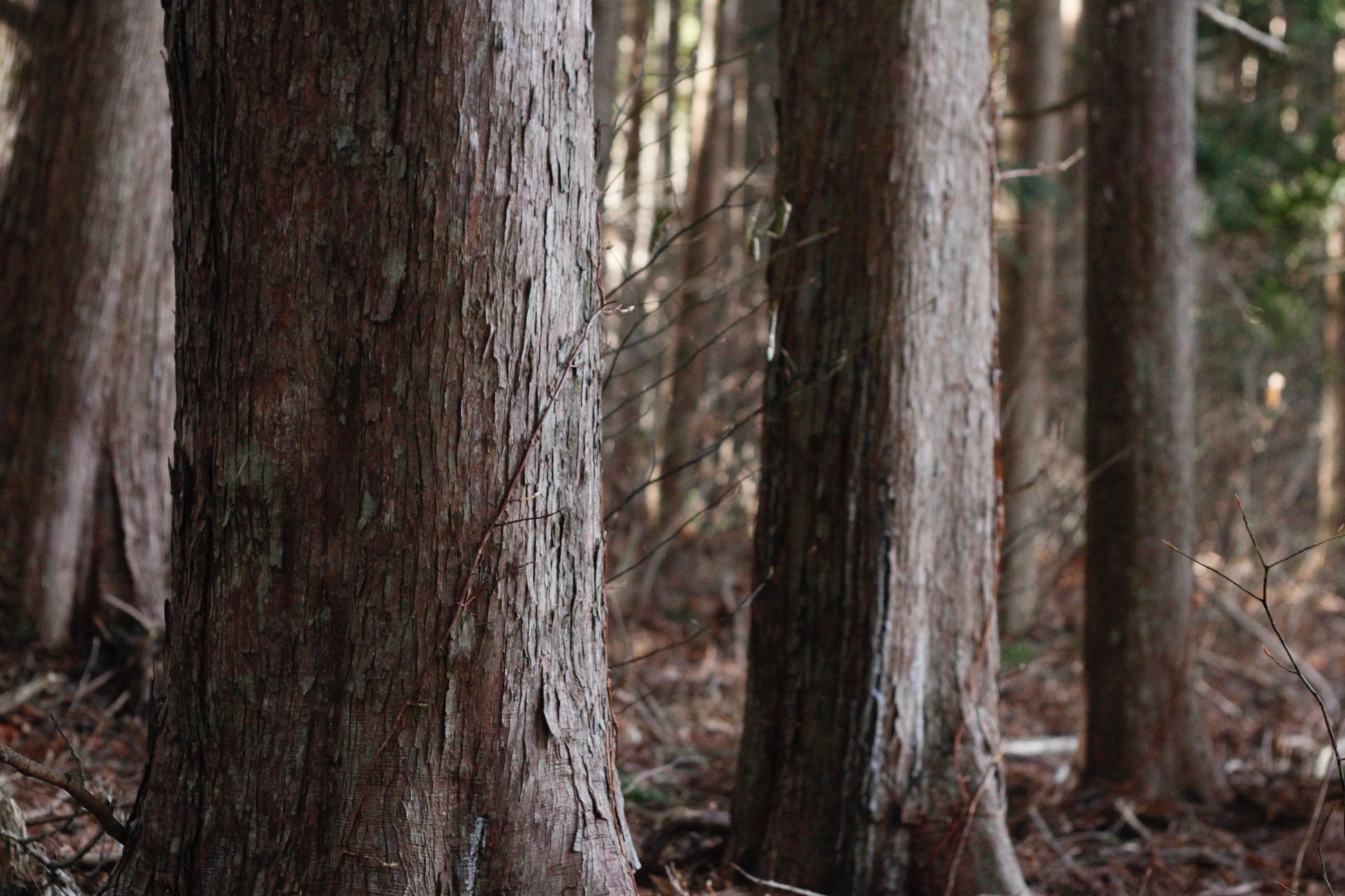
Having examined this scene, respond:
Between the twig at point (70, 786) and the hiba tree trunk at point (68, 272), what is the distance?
3.17 meters

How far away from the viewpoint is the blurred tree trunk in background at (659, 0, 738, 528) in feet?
31.4

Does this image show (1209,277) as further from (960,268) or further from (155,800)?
(155,800)

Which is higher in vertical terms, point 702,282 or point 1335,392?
point 702,282

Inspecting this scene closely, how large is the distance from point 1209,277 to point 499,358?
13.0 metres

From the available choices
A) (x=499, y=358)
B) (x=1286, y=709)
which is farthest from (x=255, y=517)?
(x=1286, y=709)


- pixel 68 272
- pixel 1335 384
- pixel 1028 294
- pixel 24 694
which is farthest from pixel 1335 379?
pixel 24 694

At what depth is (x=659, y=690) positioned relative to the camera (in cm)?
722

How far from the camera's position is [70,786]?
2322 mm

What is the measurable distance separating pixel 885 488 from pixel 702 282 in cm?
778

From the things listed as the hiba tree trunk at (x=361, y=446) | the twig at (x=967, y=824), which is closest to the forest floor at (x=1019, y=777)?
the twig at (x=967, y=824)

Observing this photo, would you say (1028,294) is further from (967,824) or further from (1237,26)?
(967,824)

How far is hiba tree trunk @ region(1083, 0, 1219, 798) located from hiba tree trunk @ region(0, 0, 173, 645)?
4.51 metres

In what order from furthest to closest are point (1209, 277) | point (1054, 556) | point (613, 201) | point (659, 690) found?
point (613, 201)
point (1209, 277)
point (1054, 556)
point (659, 690)

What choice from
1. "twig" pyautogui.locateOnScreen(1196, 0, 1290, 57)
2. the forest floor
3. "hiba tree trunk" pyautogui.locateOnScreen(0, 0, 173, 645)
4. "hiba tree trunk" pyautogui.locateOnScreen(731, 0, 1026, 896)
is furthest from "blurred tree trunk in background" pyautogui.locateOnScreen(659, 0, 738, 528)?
"hiba tree trunk" pyautogui.locateOnScreen(731, 0, 1026, 896)
